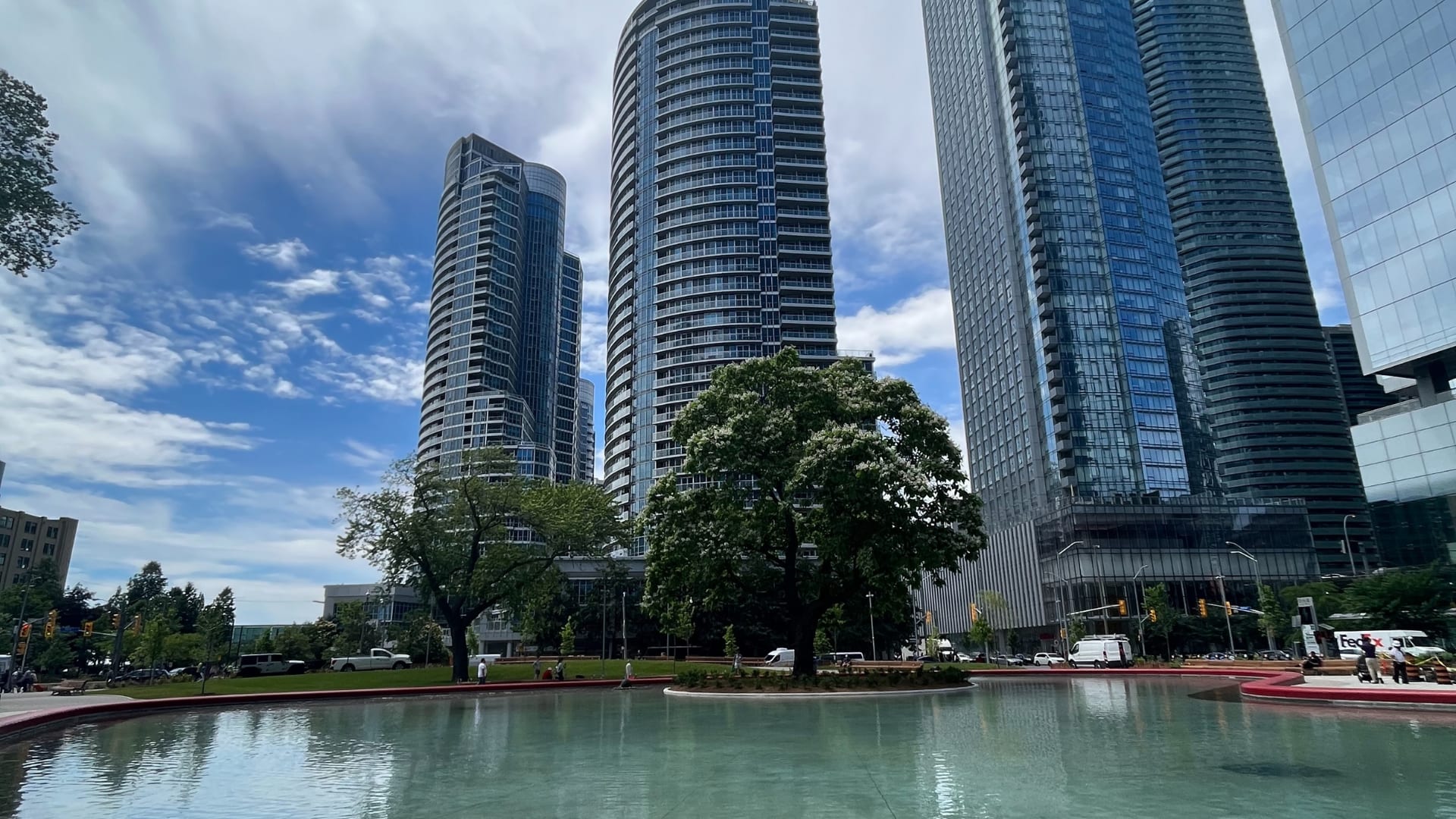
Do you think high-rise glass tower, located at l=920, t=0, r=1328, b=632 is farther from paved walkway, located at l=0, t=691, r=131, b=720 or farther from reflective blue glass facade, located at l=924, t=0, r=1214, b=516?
paved walkway, located at l=0, t=691, r=131, b=720

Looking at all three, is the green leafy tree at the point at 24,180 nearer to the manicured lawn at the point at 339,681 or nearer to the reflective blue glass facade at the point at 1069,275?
the manicured lawn at the point at 339,681

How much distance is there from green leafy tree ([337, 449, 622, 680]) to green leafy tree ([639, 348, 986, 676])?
42.2 feet

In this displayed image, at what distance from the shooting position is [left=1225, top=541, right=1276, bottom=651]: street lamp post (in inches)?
3324

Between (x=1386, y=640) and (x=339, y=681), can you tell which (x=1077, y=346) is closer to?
(x=1386, y=640)

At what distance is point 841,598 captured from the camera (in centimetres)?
3994

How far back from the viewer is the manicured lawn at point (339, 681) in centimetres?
4397

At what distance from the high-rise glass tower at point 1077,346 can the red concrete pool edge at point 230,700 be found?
8253cm

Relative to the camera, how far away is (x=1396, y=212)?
207 ft

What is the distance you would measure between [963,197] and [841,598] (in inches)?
5760

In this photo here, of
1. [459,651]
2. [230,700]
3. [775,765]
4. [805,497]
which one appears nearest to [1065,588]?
[805,497]

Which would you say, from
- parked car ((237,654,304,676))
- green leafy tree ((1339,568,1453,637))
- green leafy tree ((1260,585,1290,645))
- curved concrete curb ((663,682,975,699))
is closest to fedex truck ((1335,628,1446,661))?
green leafy tree ((1339,568,1453,637))

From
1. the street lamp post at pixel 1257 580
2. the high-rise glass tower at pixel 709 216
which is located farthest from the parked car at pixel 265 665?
the street lamp post at pixel 1257 580

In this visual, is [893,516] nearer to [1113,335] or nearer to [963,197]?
[1113,335]

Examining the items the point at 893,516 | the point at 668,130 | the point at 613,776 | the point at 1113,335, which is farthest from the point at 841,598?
the point at 668,130
